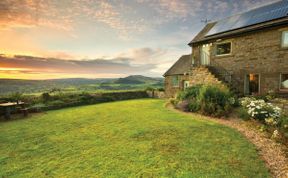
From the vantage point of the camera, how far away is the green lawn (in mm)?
4262

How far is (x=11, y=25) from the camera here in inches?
491

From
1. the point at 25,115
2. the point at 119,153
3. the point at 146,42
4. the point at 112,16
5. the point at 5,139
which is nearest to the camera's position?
the point at 119,153

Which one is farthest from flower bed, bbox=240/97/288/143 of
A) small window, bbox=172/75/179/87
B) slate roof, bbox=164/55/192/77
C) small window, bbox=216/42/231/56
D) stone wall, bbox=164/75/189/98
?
small window, bbox=172/75/179/87

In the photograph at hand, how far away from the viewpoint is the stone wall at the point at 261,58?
474 inches

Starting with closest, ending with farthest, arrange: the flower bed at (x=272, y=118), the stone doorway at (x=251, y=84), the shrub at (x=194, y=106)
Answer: the flower bed at (x=272, y=118) < the shrub at (x=194, y=106) < the stone doorway at (x=251, y=84)

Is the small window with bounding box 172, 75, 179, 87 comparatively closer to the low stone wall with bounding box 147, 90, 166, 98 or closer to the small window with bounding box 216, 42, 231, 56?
the low stone wall with bounding box 147, 90, 166, 98

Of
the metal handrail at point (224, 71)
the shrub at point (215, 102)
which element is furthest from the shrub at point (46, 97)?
the metal handrail at point (224, 71)

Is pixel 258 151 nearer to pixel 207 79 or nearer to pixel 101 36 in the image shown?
pixel 207 79

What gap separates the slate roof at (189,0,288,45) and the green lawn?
10.0 m

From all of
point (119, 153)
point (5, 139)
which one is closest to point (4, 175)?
point (119, 153)

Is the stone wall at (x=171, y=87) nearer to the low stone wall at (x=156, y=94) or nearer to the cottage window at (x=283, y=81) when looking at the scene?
the low stone wall at (x=156, y=94)

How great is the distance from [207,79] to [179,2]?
7.77m

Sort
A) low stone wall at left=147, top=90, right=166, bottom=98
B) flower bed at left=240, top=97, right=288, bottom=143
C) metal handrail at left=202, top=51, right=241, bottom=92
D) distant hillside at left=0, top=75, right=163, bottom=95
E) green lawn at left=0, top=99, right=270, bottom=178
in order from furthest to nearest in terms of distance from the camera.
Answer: low stone wall at left=147, top=90, right=166, bottom=98 → distant hillside at left=0, top=75, right=163, bottom=95 → metal handrail at left=202, top=51, right=241, bottom=92 → flower bed at left=240, top=97, right=288, bottom=143 → green lawn at left=0, top=99, right=270, bottom=178

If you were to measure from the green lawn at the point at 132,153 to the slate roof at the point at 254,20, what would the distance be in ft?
32.9
